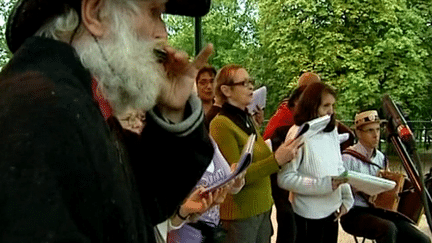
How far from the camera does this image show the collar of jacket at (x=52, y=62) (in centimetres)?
107

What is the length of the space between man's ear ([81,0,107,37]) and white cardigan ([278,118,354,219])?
3014 millimetres

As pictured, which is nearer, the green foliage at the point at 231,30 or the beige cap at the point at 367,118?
the beige cap at the point at 367,118

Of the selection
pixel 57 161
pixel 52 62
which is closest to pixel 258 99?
pixel 52 62

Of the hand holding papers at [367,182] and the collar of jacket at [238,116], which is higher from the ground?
the collar of jacket at [238,116]

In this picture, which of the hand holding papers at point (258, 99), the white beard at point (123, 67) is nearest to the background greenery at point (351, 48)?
the hand holding papers at point (258, 99)

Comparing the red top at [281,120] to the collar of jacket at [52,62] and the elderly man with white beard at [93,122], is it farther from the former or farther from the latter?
the collar of jacket at [52,62]

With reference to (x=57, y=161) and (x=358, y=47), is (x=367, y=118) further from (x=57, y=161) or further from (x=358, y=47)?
(x=358, y=47)

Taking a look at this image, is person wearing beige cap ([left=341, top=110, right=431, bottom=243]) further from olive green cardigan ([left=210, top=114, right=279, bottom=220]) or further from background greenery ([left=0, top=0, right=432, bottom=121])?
background greenery ([left=0, top=0, right=432, bottom=121])

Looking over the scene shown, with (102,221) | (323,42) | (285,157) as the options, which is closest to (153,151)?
(102,221)

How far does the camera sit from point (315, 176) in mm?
4266

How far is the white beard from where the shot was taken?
3.92 ft

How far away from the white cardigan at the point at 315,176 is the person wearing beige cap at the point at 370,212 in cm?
33

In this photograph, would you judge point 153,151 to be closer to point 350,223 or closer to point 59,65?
point 59,65

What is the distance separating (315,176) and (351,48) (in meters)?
16.8
